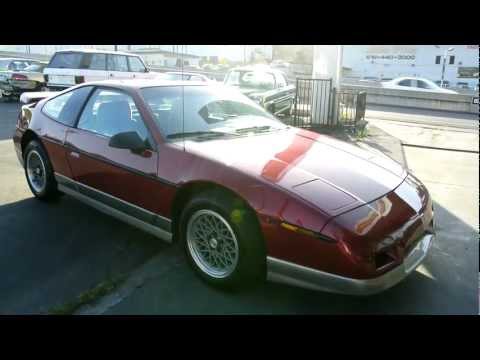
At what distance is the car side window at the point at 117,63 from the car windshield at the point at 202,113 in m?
9.40

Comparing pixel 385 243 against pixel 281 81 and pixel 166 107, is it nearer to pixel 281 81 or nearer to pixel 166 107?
pixel 166 107

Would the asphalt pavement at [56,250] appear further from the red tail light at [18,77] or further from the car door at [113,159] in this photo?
the red tail light at [18,77]

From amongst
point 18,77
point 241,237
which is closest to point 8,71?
point 18,77

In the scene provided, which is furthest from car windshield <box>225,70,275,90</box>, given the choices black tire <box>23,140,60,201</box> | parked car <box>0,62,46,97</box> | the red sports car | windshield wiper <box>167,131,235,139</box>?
parked car <box>0,62,46,97</box>

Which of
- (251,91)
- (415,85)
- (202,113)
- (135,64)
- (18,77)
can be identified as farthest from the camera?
(415,85)

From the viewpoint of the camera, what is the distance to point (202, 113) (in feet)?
11.5

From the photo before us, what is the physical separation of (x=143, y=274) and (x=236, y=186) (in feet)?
3.52

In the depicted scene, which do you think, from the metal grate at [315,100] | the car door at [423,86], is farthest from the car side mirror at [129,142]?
the car door at [423,86]

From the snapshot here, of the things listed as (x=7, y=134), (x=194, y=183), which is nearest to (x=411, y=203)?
(x=194, y=183)

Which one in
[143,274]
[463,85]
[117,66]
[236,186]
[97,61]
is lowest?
[143,274]

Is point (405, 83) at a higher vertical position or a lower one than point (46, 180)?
higher

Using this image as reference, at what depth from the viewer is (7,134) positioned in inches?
329
